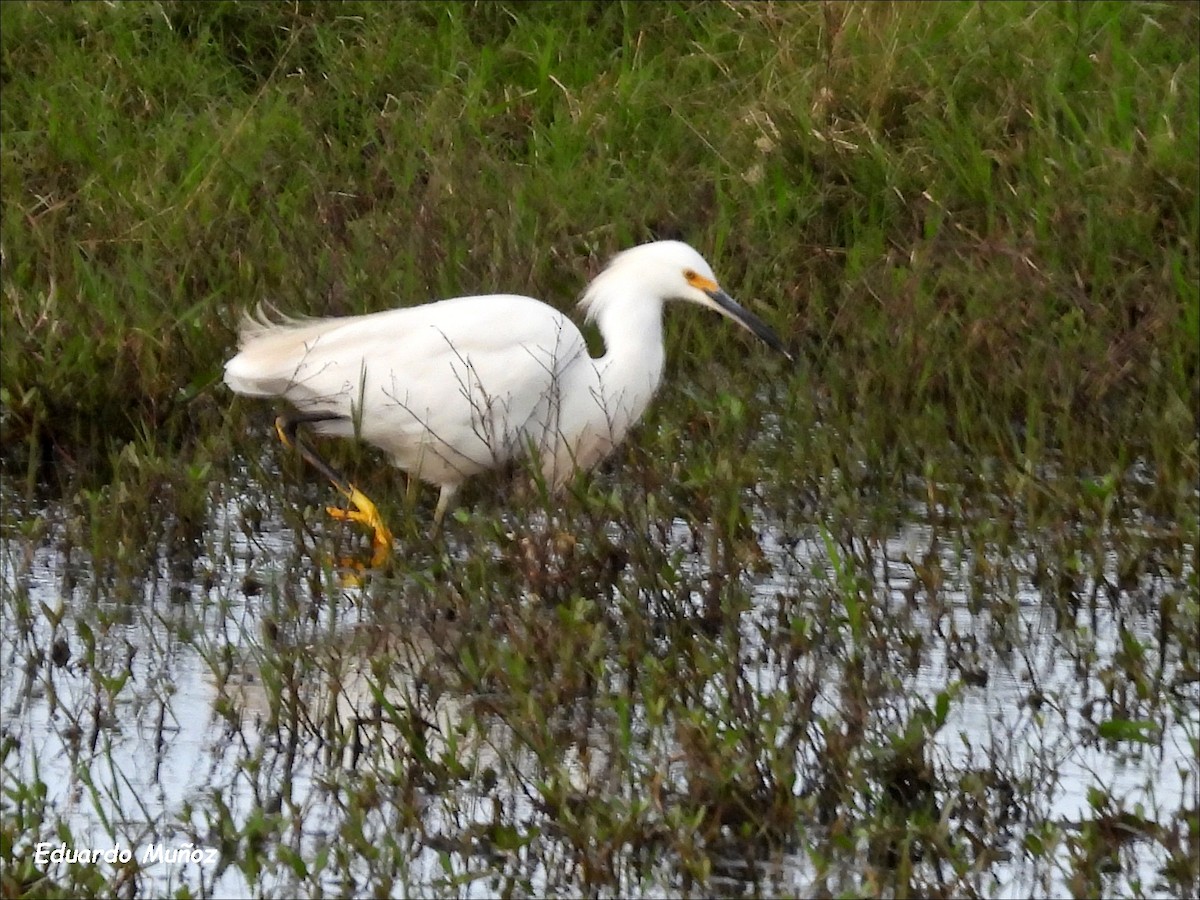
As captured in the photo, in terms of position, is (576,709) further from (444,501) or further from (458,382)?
(444,501)

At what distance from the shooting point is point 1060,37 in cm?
682

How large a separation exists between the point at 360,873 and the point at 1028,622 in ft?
5.10

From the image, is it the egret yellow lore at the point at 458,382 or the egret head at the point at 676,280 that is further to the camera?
the egret head at the point at 676,280

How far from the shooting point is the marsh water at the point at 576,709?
3104 mm

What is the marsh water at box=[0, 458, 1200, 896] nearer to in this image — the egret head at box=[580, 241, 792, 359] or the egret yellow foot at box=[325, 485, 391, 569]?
the egret yellow foot at box=[325, 485, 391, 569]

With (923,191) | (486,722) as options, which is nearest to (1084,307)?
(923,191)

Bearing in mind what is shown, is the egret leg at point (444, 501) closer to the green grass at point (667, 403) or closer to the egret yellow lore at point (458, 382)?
the egret yellow lore at point (458, 382)

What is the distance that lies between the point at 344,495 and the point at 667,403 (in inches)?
36.8

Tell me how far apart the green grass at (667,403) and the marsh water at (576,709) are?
0.01 metres

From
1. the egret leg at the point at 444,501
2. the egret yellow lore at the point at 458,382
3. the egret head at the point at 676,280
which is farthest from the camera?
the egret head at the point at 676,280

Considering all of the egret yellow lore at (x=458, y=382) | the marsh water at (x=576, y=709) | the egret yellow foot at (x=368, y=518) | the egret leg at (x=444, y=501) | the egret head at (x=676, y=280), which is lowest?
the marsh water at (x=576, y=709)

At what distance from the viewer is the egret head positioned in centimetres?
525

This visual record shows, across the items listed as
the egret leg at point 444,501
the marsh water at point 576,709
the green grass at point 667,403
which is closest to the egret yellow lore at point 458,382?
the egret leg at point 444,501

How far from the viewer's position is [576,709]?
12.0ft
